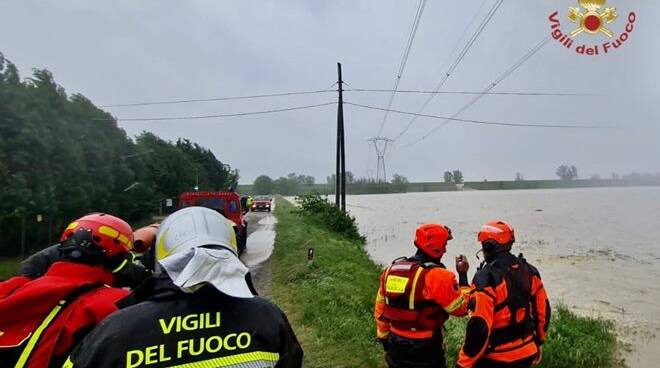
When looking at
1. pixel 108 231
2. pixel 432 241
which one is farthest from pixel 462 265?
pixel 108 231

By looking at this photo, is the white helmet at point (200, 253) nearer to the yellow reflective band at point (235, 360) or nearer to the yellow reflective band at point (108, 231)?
the yellow reflective band at point (235, 360)

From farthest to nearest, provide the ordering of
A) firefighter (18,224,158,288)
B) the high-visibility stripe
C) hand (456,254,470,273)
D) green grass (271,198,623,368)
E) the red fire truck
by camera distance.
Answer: the red fire truck → green grass (271,198,623,368) → hand (456,254,470,273) → firefighter (18,224,158,288) → the high-visibility stripe

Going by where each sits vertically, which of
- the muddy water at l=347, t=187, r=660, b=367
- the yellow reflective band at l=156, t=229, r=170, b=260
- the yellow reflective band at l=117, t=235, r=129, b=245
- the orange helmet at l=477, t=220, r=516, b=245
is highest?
the yellow reflective band at l=156, t=229, r=170, b=260

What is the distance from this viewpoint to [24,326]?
7.11ft

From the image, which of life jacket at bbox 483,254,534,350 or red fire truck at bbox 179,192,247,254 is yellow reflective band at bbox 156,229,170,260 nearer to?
life jacket at bbox 483,254,534,350

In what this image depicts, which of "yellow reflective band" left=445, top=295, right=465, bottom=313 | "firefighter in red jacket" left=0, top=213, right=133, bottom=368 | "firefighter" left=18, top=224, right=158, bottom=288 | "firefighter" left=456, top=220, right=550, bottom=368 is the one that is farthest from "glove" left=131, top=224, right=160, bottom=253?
"firefighter" left=456, top=220, right=550, bottom=368

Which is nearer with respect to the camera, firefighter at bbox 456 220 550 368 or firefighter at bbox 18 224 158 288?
firefighter at bbox 18 224 158 288

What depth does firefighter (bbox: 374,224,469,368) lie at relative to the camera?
12.6ft

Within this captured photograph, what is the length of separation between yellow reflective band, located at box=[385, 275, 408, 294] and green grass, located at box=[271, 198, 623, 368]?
233cm

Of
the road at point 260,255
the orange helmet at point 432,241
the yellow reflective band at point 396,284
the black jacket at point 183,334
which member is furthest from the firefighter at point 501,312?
the road at point 260,255

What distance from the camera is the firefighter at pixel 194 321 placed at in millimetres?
1573

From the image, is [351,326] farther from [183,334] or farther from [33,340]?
[183,334]

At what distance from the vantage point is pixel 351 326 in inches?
292

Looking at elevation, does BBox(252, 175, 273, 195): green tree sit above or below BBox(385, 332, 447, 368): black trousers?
above
